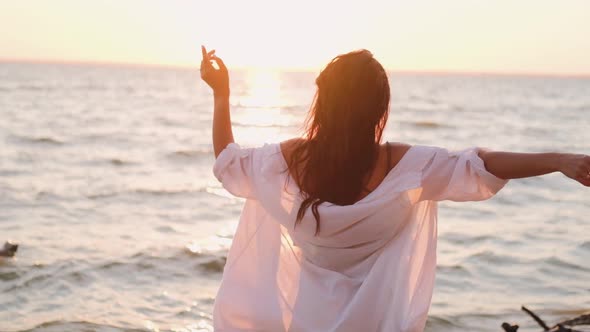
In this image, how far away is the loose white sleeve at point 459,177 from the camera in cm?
325

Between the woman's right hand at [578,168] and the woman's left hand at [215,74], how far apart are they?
135 cm

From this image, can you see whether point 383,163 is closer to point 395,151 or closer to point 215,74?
point 395,151

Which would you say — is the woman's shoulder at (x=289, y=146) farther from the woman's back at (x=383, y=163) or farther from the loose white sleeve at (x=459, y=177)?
the loose white sleeve at (x=459, y=177)

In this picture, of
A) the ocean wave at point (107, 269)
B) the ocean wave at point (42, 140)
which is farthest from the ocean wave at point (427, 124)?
the ocean wave at point (107, 269)

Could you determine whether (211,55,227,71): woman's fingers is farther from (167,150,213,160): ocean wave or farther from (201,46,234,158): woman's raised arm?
(167,150,213,160): ocean wave

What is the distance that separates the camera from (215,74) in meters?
3.54

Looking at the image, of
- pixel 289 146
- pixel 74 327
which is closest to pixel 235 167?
pixel 289 146

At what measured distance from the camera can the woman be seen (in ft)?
10.8

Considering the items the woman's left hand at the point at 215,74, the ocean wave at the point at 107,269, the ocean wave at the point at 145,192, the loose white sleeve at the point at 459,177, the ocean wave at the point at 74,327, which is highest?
the woman's left hand at the point at 215,74

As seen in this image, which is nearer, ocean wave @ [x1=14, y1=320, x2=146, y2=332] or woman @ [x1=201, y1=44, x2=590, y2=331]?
woman @ [x1=201, y1=44, x2=590, y2=331]

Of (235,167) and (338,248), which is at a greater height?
(235,167)

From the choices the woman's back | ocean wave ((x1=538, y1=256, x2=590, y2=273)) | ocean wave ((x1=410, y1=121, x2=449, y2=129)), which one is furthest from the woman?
ocean wave ((x1=410, y1=121, x2=449, y2=129))

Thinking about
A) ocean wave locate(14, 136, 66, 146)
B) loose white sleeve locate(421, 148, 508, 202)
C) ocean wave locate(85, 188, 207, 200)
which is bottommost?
ocean wave locate(14, 136, 66, 146)

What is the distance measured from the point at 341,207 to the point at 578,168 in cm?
89
